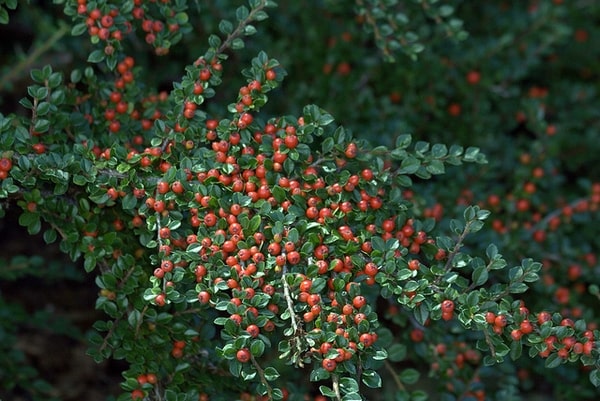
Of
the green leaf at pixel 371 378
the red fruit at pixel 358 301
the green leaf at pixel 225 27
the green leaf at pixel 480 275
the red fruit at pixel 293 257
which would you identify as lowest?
the green leaf at pixel 371 378

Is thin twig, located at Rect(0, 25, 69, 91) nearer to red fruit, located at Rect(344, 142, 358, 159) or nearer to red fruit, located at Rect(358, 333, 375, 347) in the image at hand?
red fruit, located at Rect(344, 142, 358, 159)

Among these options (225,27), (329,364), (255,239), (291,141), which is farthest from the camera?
(225,27)

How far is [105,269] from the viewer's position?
196 centimetres

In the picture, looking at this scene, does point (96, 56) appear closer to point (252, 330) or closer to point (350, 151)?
point (350, 151)

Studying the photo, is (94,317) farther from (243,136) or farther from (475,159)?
(475,159)

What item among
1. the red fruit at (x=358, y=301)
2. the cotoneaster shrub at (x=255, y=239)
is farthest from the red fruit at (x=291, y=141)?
the red fruit at (x=358, y=301)

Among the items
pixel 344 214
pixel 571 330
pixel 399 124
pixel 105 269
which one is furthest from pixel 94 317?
pixel 571 330

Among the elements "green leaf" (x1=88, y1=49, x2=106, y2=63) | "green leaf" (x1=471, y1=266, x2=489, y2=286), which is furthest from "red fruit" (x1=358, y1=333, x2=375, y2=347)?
"green leaf" (x1=88, y1=49, x2=106, y2=63)

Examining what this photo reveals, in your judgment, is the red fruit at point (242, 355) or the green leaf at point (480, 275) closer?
the red fruit at point (242, 355)

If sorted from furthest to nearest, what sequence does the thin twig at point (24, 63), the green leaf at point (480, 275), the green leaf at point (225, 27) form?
the thin twig at point (24, 63)
the green leaf at point (225, 27)
the green leaf at point (480, 275)

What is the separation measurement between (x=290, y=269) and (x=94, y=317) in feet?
4.96

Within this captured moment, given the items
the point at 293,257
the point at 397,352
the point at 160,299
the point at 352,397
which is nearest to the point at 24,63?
the point at 160,299

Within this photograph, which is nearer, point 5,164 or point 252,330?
point 252,330

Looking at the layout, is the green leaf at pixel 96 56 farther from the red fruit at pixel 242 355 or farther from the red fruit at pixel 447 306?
the red fruit at pixel 447 306
